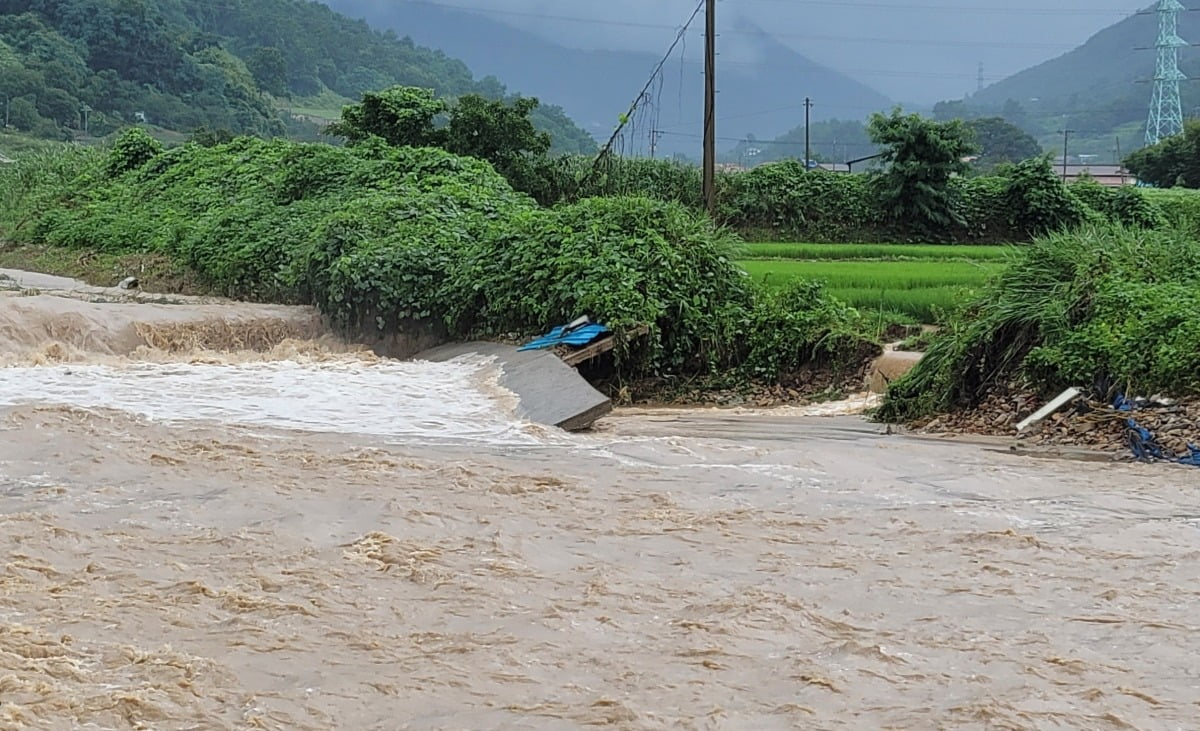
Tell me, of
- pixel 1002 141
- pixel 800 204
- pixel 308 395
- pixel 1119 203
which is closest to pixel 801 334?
pixel 308 395

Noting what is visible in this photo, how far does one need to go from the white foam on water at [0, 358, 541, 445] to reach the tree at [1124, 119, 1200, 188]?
100ft

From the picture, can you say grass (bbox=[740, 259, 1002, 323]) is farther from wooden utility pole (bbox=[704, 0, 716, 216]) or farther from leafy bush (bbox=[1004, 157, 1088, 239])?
leafy bush (bbox=[1004, 157, 1088, 239])

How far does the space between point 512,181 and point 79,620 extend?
776 inches

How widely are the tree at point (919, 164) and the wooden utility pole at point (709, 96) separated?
27.1 ft

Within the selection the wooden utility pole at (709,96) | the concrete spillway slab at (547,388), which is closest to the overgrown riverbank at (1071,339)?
the concrete spillway slab at (547,388)

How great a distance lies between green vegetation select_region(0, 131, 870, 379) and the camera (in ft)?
38.8

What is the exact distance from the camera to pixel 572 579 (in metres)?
5.31

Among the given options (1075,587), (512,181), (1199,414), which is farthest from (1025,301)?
(512,181)

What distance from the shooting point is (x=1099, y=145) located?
3671 inches

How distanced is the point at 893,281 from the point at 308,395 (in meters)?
7.43

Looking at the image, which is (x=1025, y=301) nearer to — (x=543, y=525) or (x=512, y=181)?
(x=543, y=525)

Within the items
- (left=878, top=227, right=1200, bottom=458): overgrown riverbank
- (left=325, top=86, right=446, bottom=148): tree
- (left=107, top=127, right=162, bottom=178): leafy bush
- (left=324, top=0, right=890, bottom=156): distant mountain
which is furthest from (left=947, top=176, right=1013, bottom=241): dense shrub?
(left=324, top=0, right=890, bottom=156): distant mountain

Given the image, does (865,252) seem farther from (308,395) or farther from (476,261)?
(308,395)

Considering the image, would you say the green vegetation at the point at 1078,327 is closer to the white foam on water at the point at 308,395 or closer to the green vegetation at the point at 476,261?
the green vegetation at the point at 476,261
